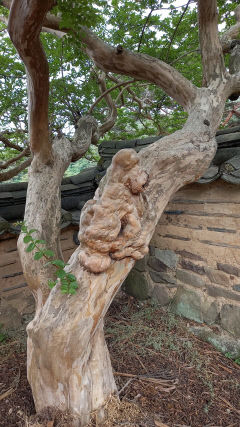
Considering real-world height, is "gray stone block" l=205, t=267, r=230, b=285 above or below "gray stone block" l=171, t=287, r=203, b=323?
above

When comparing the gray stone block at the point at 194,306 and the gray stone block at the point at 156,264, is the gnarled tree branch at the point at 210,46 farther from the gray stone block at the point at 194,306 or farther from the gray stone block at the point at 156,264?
the gray stone block at the point at 194,306

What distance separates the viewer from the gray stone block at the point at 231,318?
2.35 metres

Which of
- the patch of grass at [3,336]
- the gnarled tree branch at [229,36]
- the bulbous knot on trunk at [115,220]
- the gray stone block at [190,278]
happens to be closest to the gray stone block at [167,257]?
the gray stone block at [190,278]

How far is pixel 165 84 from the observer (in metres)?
2.31

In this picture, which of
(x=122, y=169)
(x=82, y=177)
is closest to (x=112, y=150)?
(x=82, y=177)

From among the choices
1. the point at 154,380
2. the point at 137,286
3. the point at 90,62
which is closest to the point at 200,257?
the point at 137,286

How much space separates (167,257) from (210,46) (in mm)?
2054

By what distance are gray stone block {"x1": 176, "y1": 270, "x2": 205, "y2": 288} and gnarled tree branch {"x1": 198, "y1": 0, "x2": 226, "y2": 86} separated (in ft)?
5.94

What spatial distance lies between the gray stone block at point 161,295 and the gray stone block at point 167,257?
0.96ft

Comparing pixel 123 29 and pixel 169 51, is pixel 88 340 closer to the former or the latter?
pixel 169 51

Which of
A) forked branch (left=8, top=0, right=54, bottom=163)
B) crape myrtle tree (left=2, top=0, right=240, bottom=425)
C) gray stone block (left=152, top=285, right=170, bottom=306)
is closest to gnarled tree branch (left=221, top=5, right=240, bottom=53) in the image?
crape myrtle tree (left=2, top=0, right=240, bottom=425)

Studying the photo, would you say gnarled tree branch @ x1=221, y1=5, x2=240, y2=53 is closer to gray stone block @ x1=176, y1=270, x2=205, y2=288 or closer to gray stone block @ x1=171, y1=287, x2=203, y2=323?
gray stone block @ x1=176, y1=270, x2=205, y2=288

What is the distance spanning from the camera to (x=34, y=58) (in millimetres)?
1612

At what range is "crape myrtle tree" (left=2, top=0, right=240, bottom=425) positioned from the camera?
1.31 m
